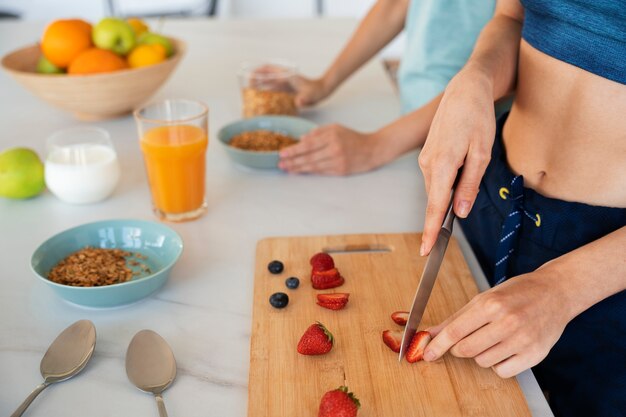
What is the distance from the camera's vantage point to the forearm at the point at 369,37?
1.82 m

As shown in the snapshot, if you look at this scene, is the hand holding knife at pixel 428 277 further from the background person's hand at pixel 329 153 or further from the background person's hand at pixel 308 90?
the background person's hand at pixel 308 90

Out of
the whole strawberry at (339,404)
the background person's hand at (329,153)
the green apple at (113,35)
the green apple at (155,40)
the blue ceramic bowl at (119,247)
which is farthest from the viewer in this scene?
the green apple at (155,40)

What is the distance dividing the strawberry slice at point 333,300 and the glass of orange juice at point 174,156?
0.41 m

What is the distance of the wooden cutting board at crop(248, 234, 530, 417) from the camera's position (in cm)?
84

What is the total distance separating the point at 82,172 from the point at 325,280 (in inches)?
22.8

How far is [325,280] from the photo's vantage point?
3.45ft

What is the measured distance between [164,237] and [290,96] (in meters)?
0.69

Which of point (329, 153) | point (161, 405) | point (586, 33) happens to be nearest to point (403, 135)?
point (329, 153)

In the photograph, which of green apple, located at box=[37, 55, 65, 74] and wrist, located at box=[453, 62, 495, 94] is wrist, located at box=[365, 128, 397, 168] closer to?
wrist, located at box=[453, 62, 495, 94]

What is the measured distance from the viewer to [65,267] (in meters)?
1.06

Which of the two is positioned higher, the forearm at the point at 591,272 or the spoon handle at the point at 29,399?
the forearm at the point at 591,272

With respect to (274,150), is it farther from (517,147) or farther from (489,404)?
(489,404)

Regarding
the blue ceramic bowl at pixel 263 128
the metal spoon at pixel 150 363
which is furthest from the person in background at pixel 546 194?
the blue ceramic bowl at pixel 263 128

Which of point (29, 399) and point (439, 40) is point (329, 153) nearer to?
point (439, 40)
